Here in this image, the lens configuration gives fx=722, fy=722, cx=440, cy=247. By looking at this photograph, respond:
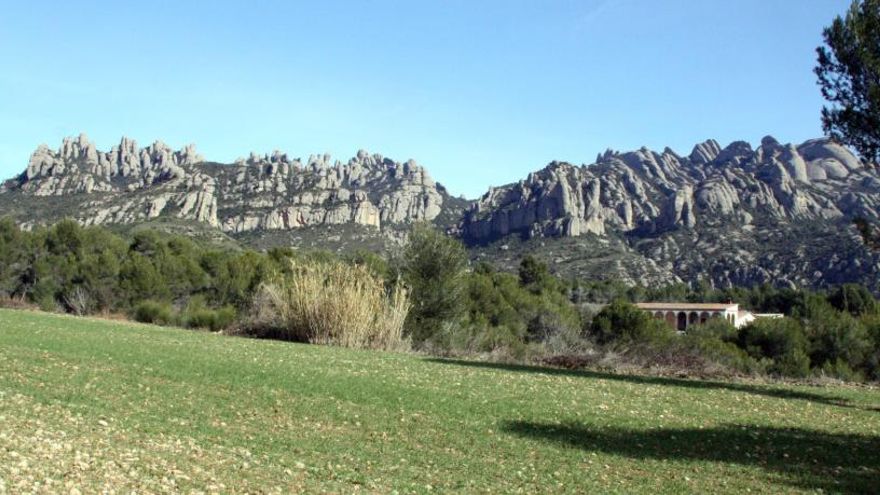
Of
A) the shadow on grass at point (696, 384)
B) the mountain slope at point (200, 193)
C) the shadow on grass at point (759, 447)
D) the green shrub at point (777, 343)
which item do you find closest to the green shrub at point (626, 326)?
the green shrub at point (777, 343)

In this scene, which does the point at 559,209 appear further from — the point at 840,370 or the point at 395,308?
the point at 395,308

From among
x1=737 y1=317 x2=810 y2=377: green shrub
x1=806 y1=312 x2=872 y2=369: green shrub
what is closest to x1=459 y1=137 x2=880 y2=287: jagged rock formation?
x1=737 y1=317 x2=810 y2=377: green shrub

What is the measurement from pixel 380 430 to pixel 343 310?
45.6 feet

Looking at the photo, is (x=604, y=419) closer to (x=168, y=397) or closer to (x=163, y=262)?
(x=168, y=397)

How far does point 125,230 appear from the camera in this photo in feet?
257

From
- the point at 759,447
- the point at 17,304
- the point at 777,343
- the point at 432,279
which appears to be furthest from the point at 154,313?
the point at 777,343

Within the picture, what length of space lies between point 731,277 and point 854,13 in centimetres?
7780

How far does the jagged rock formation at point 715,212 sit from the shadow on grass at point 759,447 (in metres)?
69.5

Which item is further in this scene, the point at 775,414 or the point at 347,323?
the point at 347,323

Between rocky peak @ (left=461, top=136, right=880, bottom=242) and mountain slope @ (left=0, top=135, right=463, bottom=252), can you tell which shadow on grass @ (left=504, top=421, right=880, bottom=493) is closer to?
mountain slope @ (left=0, top=135, right=463, bottom=252)

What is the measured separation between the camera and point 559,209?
112812 mm

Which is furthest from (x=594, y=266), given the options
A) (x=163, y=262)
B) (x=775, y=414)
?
(x=775, y=414)

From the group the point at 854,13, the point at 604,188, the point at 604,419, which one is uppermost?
the point at 604,188

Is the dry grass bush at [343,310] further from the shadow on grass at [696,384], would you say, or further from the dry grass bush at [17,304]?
the dry grass bush at [17,304]
